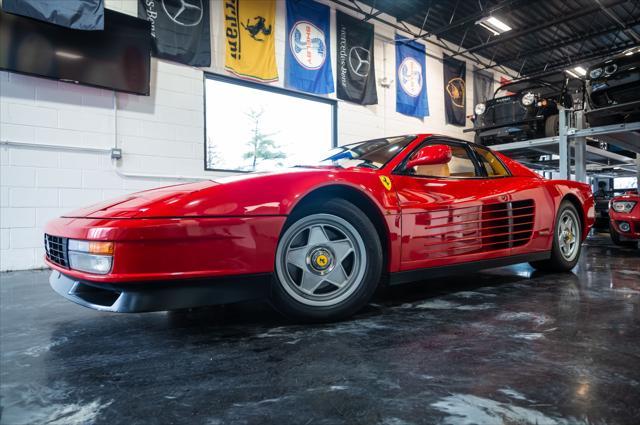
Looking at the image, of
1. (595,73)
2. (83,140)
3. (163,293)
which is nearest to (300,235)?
(163,293)

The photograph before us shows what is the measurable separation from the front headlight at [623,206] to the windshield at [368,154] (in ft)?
11.1

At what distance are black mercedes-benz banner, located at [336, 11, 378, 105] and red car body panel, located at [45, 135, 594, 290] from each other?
4840mm

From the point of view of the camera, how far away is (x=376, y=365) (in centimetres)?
123

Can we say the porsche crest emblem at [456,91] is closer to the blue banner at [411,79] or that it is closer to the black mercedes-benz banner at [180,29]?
the blue banner at [411,79]

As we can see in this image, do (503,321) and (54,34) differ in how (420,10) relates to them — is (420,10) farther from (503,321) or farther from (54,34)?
(503,321)

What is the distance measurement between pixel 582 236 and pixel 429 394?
9.60 ft

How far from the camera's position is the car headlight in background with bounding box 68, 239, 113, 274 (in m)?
1.33

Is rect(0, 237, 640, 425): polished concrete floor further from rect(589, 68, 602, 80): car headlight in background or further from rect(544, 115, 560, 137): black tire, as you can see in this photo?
rect(544, 115, 560, 137): black tire

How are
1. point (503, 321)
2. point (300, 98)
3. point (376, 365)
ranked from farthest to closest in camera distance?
1. point (300, 98)
2. point (503, 321)
3. point (376, 365)

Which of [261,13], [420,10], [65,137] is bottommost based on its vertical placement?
[65,137]

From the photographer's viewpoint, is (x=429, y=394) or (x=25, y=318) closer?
(x=429, y=394)

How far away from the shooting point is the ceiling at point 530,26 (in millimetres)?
7117

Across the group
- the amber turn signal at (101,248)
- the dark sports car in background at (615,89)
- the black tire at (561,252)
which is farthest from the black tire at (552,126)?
the amber turn signal at (101,248)

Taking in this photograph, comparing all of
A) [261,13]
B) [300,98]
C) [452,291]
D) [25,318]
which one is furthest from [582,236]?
[261,13]
